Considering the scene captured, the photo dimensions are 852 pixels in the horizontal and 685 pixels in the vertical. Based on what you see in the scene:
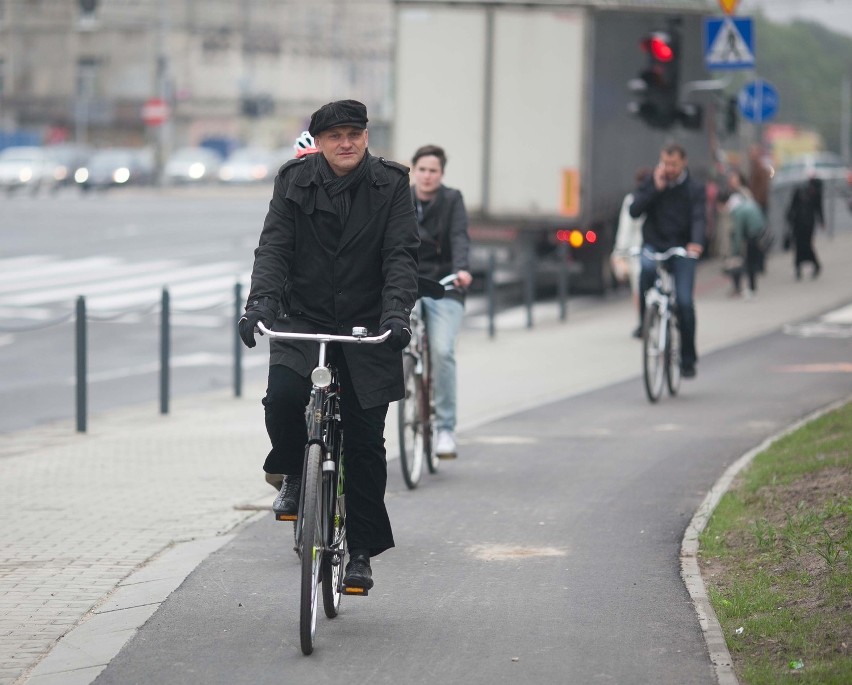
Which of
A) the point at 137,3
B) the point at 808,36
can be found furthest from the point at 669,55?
the point at 808,36

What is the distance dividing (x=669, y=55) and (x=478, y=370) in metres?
3.86

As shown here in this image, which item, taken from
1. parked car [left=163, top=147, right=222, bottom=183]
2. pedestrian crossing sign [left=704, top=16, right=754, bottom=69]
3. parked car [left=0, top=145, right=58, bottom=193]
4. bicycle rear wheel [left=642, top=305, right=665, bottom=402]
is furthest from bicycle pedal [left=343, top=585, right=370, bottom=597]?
parked car [left=163, top=147, right=222, bottom=183]

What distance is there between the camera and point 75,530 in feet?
26.0

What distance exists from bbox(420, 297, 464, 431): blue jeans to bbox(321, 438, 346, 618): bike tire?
341 cm

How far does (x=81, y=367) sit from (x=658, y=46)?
23.9 ft

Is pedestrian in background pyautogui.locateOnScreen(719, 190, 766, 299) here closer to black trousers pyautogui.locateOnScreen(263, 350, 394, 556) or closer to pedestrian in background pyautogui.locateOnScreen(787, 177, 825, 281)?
pedestrian in background pyautogui.locateOnScreen(787, 177, 825, 281)

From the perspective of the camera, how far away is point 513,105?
21094 mm

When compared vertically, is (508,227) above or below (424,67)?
below

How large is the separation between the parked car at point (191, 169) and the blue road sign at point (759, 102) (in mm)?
41568

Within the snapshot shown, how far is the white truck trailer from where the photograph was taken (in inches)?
825

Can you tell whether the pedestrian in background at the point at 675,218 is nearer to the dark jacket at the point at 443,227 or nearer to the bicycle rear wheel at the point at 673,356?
the bicycle rear wheel at the point at 673,356

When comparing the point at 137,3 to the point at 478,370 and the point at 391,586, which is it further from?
the point at 391,586

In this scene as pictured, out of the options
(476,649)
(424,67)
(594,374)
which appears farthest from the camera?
(424,67)

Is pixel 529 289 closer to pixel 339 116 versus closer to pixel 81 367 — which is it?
pixel 81 367
